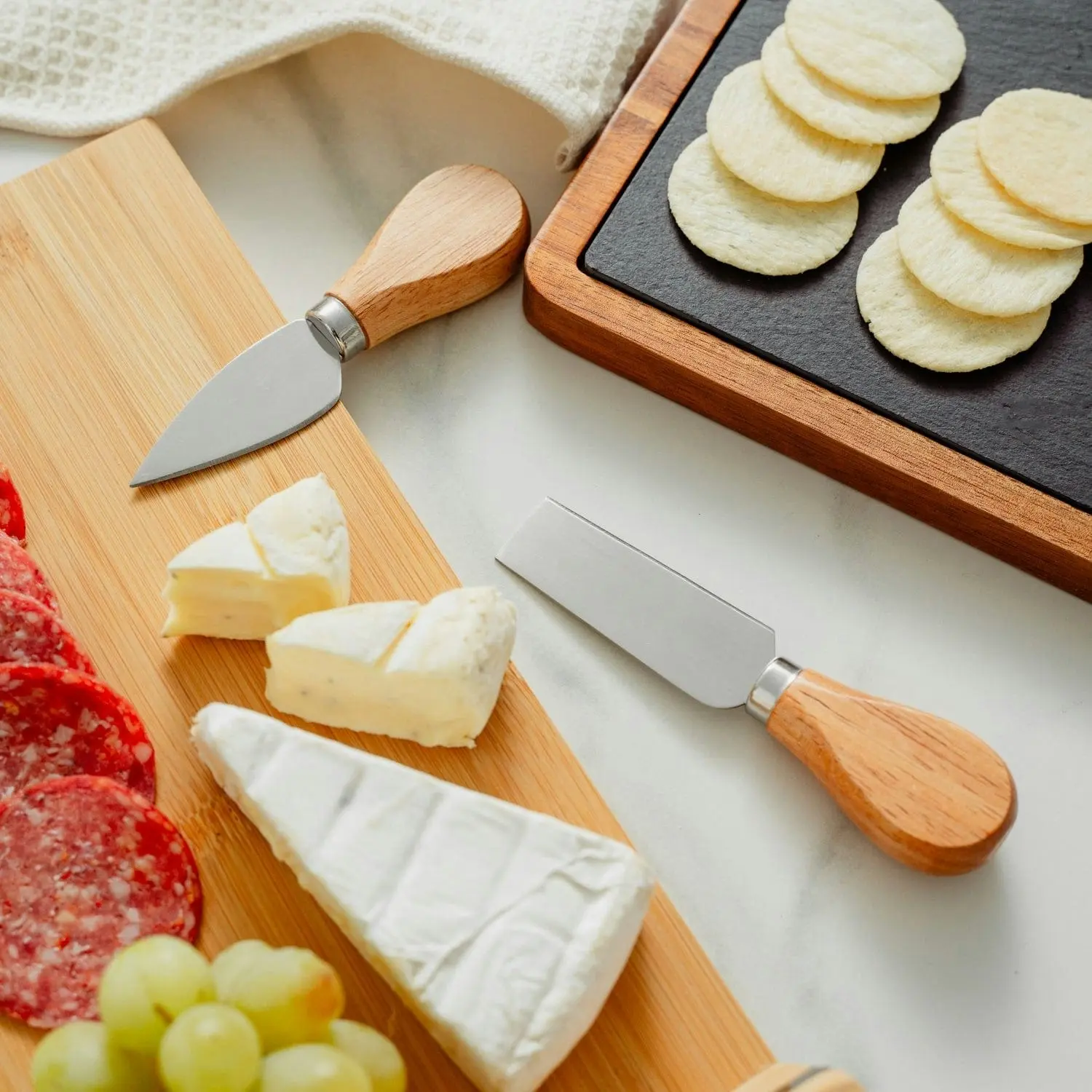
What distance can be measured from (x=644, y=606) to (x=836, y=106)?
0.69m

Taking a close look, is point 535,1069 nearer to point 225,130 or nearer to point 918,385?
point 918,385

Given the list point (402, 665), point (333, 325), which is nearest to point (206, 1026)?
point (402, 665)

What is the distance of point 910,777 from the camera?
1.17 metres

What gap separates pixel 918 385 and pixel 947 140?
0.33m

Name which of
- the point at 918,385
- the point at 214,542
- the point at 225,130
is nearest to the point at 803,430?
the point at 918,385

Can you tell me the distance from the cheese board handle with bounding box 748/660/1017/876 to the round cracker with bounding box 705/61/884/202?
64cm

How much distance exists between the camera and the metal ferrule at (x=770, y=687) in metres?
1.23

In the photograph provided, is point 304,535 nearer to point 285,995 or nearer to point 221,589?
point 221,589

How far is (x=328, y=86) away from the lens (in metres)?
1.67

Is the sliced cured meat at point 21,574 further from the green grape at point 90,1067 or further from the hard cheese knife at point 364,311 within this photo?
the green grape at point 90,1067

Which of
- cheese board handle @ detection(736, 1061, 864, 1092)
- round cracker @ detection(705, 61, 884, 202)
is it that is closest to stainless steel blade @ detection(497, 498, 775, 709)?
cheese board handle @ detection(736, 1061, 864, 1092)

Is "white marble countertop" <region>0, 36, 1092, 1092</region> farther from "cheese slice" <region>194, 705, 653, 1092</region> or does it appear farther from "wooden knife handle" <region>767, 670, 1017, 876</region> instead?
"cheese slice" <region>194, 705, 653, 1092</region>

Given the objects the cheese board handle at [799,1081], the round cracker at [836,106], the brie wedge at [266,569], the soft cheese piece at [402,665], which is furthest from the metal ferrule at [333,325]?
the cheese board handle at [799,1081]

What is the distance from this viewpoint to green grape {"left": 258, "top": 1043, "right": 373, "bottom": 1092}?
84 cm
